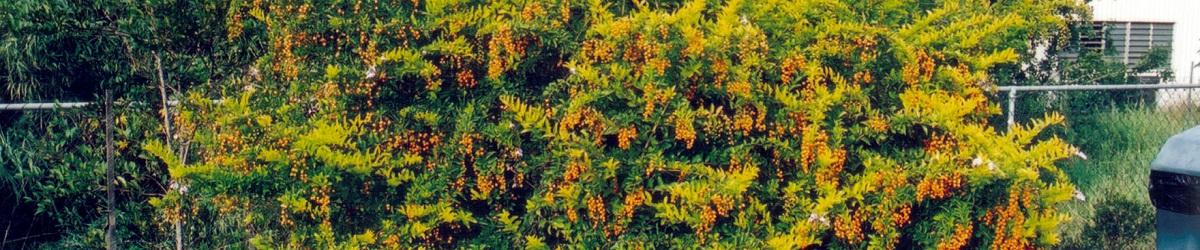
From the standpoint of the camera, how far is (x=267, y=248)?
4.12 metres

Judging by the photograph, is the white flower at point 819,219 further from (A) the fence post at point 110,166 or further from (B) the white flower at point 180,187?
(A) the fence post at point 110,166

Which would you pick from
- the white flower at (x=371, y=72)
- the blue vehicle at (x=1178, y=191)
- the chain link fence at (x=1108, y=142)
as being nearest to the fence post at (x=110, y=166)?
the white flower at (x=371, y=72)

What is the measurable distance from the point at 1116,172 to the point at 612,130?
195 inches

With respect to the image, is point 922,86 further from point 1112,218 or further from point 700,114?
point 1112,218

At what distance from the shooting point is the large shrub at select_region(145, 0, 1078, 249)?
3.77m

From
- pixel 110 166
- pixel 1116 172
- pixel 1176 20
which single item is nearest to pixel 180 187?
pixel 110 166

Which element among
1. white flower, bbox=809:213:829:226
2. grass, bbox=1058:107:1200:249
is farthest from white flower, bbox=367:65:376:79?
grass, bbox=1058:107:1200:249

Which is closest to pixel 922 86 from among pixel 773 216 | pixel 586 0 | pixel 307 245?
pixel 773 216

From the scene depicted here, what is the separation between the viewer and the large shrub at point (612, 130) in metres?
3.77

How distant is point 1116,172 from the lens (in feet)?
24.5

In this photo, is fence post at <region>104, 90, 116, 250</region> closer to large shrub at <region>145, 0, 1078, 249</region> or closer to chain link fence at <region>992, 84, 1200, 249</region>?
large shrub at <region>145, 0, 1078, 249</region>

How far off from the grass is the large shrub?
2.05 m

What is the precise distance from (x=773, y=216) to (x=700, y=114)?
491 millimetres

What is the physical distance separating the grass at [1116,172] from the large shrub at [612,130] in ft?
6.73
